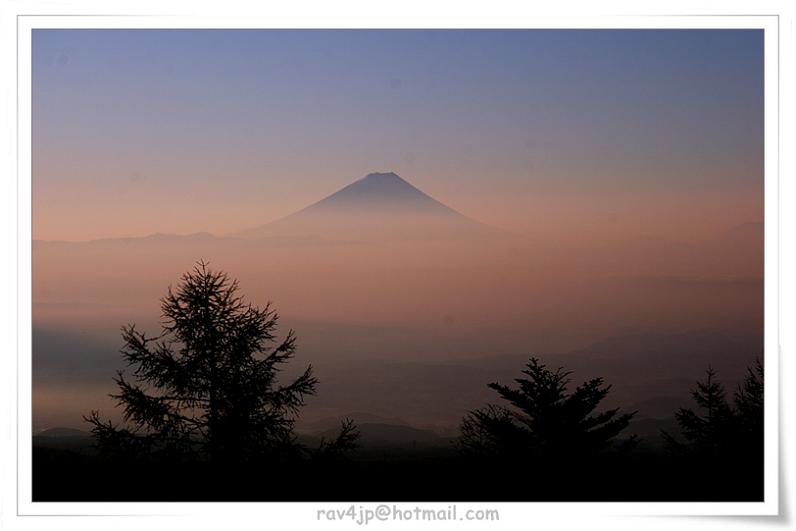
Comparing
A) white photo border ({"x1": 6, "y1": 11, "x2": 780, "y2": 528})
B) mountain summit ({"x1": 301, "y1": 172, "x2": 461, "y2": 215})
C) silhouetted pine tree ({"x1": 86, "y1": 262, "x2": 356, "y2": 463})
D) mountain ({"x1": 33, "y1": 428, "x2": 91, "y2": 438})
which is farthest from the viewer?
mountain summit ({"x1": 301, "y1": 172, "x2": 461, "y2": 215})

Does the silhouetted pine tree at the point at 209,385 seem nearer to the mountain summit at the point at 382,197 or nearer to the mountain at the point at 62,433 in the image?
the mountain at the point at 62,433

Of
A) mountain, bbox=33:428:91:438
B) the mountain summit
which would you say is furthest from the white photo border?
the mountain summit

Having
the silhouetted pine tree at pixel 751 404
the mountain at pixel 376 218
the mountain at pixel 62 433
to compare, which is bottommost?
the mountain at pixel 62 433

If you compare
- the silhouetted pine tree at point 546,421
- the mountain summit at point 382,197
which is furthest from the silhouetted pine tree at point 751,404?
the mountain summit at point 382,197

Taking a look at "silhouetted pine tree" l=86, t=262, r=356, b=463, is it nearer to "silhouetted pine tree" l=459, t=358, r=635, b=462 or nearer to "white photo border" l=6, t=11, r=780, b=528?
"white photo border" l=6, t=11, r=780, b=528
